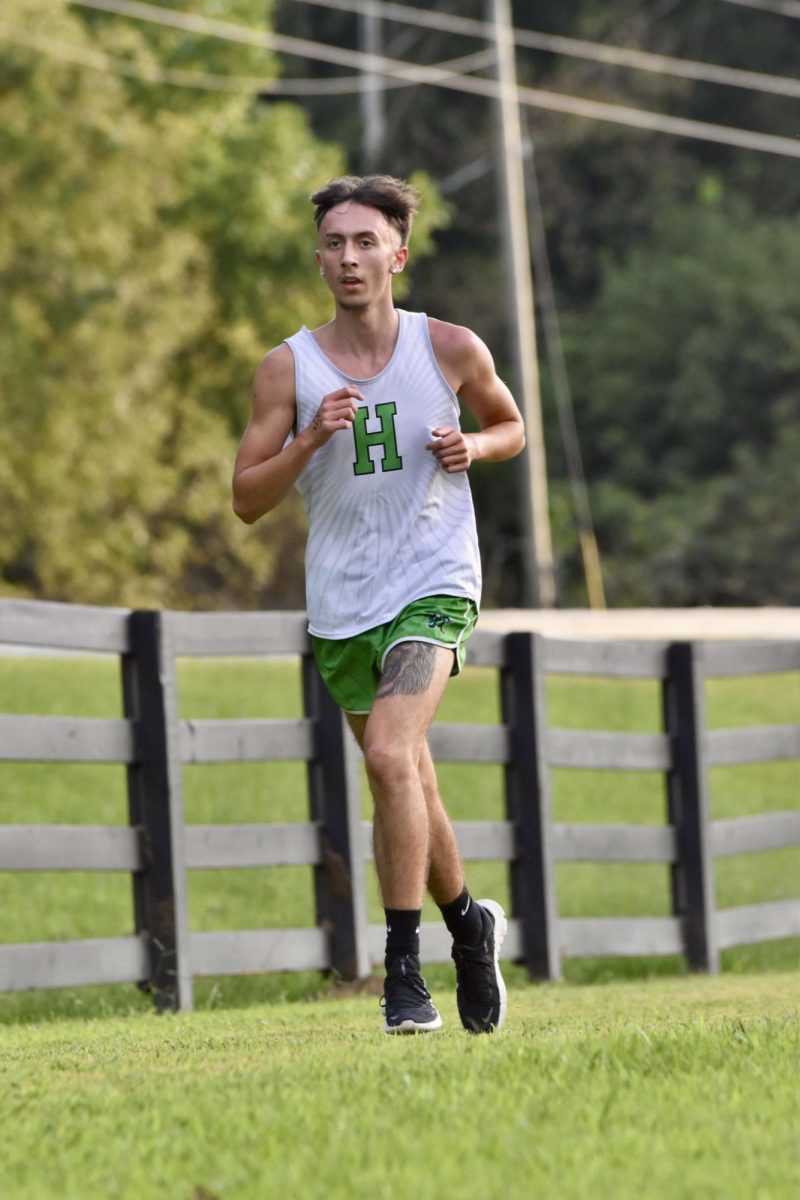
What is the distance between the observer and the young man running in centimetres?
534

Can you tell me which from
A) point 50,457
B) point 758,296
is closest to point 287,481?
point 50,457

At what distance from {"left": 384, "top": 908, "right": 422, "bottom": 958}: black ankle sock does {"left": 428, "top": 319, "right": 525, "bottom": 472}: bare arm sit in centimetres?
120

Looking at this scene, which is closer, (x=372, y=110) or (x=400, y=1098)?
(x=400, y=1098)

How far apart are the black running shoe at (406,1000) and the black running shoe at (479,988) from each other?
0.57 ft

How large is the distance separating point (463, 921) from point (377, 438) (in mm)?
1384

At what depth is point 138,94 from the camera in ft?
98.7

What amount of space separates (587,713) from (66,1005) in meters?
10.6

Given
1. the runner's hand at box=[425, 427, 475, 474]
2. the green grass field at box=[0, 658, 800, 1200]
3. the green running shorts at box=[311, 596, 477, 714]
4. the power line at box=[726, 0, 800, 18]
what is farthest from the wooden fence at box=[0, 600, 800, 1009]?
the power line at box=[726, 0, 800, 18]

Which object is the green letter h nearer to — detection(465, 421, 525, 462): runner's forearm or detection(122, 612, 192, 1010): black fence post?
detection(465, 421, 525, 462): runner's forearm

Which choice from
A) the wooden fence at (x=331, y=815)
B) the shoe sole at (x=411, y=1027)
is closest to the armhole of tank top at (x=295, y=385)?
the shoe sole at (x=411, y=1027)

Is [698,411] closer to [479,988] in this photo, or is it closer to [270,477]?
[479,988]

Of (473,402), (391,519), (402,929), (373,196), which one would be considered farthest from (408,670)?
(373,196)

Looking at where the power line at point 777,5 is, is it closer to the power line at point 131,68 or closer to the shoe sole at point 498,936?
the power line at point 131,68

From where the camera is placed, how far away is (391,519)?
17.9 ft
